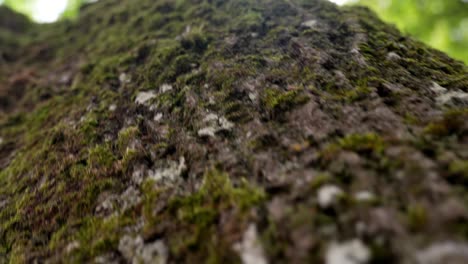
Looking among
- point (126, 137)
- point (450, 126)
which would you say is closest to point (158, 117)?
point (126, 137)

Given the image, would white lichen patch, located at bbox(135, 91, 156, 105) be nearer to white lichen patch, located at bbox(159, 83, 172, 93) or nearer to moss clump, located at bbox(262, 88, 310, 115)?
white lichen patch, located at bbox(159, 83, 172, 93)

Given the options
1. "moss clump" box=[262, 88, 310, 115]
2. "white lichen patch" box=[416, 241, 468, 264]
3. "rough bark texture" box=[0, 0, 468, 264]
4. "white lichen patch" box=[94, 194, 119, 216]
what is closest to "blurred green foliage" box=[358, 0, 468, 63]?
"rough bark texture" box=[0, 0, 468, 264]

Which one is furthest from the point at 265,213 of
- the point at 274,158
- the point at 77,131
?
the point at 77,131

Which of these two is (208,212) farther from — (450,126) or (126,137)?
(450,126)

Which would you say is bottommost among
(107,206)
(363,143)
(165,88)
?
(107,206)

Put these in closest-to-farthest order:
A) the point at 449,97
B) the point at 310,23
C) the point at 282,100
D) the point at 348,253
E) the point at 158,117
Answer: the point at 348,253, the point at 449,97, the point at 282,100, the point at 158,117, the point at 310,23

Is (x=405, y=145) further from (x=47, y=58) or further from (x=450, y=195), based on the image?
(x=47, y=58)

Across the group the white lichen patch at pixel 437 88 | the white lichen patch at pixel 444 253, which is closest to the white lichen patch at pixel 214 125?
the white lichen patch at pixel 444 253
